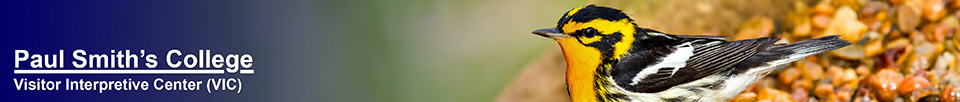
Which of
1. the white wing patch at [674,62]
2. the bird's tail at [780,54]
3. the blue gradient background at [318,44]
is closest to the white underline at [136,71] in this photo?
the blue gradient background at [318,44]

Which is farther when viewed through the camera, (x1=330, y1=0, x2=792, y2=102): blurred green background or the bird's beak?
(x1=330, y1=0, x2=792, y2=102): blurred green background

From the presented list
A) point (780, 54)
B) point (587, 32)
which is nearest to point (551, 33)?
point (587, 32)

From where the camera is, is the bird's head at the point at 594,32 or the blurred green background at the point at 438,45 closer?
the bird's head at the point at 594,32

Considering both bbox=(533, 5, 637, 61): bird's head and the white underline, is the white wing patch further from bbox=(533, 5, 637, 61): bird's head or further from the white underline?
the white underline

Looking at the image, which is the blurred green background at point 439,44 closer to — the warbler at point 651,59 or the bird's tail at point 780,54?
the warbler at point 651,59

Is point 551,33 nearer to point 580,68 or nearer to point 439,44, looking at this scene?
point 580,68

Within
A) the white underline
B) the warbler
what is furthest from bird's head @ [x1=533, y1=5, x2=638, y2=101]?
the white underline

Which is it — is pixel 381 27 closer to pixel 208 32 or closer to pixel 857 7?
pixel 208 32
